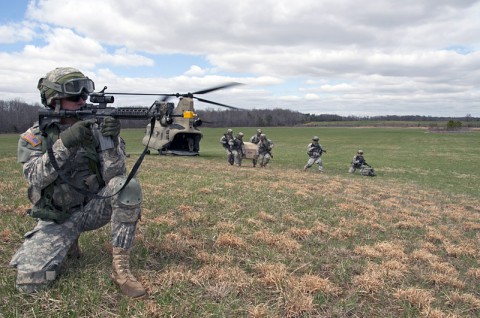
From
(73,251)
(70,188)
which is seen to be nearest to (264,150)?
(73,251)

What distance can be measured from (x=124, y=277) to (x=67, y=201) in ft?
3.64

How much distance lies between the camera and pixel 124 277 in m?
3.77

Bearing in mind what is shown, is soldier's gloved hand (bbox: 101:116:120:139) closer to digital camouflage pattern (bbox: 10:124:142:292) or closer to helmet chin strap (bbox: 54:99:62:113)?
digital camouflage pattern (bbox: 10:124:142:292)

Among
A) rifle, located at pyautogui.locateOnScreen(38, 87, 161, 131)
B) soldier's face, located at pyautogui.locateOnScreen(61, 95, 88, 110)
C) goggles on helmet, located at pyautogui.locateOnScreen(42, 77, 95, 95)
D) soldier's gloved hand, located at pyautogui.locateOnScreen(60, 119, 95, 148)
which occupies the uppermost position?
goggles on helmet, located at pyautogui.locateOnScreen(42, 77, 95, 95)

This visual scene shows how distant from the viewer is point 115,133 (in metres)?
3.89

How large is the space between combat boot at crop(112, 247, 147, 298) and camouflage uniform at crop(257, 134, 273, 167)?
60.6 feet

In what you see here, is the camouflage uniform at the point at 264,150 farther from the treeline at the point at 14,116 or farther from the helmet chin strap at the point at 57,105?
the treeline at the point at 14,116

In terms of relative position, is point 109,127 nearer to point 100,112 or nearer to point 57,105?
point 100,112

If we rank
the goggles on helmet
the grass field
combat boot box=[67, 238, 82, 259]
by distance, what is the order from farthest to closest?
combat boot box=[67, 238, 82, 259] < the goggles on helmet < the grass field

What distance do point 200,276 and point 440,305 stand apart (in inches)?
104

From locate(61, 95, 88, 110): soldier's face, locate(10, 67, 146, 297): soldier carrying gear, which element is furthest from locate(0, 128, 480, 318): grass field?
locate(61, 95, 88, 110): soldier's face

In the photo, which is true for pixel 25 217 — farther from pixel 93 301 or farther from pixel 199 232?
pixel 93 301

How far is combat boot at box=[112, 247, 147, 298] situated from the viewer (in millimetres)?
3654

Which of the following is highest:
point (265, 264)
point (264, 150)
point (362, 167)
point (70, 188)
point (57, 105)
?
point (57, 105)
